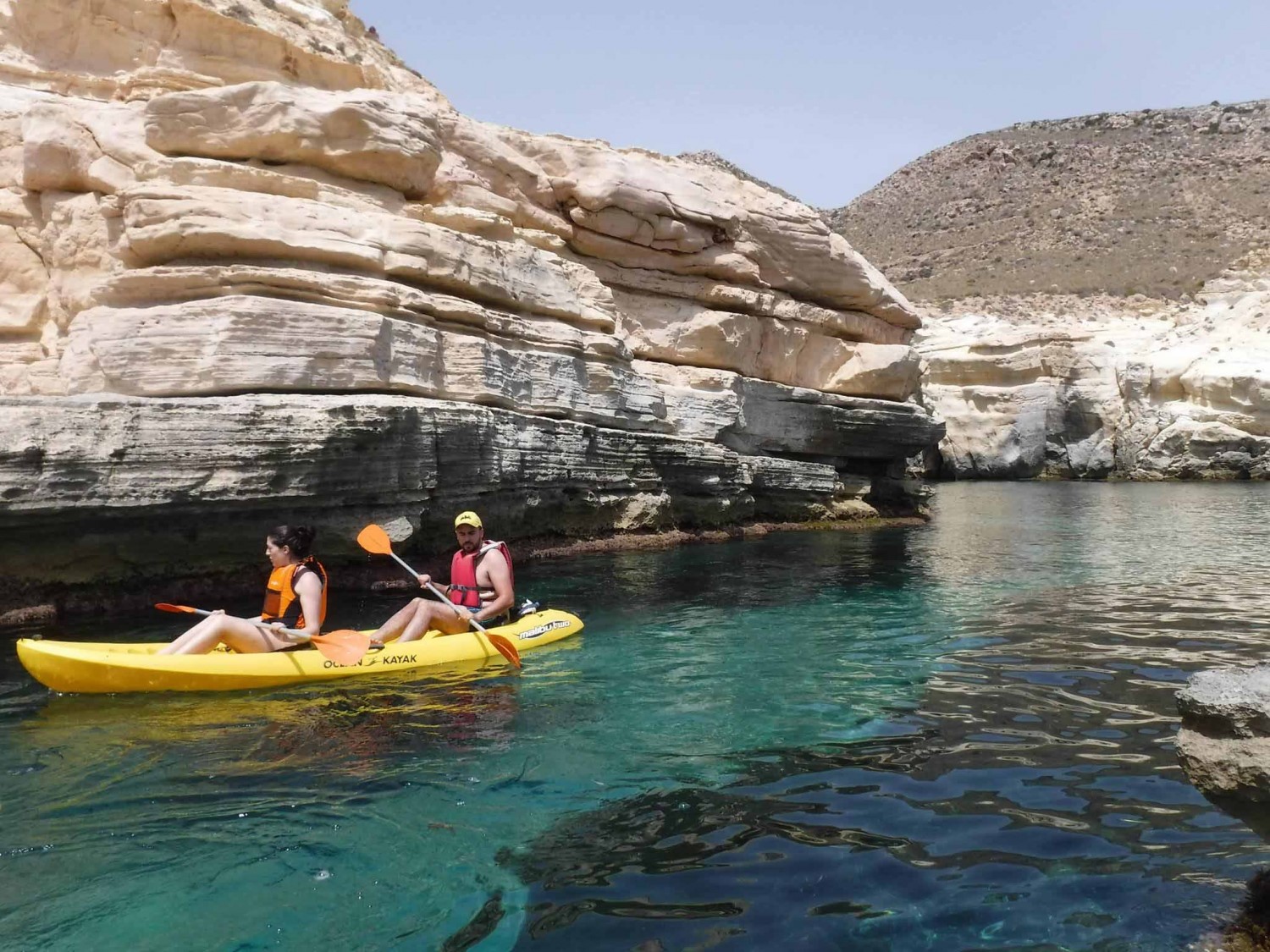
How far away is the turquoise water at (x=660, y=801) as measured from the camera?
3740 millimetres

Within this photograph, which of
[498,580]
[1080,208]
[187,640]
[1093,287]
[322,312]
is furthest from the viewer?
[1080,208]

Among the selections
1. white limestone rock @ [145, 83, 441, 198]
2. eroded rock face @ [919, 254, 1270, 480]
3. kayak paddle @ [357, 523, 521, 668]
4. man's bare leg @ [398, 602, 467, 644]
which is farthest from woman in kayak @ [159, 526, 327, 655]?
eroded rock face @ [919, 254, 1270, 480]

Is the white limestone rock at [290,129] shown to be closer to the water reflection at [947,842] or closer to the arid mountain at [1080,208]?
the water reflection at [947,842]

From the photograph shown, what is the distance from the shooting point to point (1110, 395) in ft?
117

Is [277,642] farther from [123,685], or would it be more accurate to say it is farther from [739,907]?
[739,907]

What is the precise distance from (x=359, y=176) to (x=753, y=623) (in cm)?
844

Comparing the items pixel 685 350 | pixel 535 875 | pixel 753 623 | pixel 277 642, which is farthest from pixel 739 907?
pixel 685 350

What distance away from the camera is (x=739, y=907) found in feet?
12.4

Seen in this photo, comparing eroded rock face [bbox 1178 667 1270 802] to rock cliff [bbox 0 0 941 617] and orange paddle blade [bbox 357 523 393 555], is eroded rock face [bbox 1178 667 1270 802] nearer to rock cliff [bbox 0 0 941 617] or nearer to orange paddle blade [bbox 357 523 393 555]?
orange paddle blade [bbox 357 523 393 555]

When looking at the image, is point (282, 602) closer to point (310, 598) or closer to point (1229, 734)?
A: point (310, 598)

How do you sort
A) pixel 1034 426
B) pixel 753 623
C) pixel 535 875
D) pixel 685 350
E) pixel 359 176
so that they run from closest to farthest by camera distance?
pixel 535 875 < pixel 753 623 < pixel 359 176 < pixel 685 350 < pixel 1034 426

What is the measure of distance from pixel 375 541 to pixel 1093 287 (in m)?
51.7

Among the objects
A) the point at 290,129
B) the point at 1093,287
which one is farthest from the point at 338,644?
the point at 1093,287

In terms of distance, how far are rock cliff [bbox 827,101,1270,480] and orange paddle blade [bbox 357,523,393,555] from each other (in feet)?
80.2
